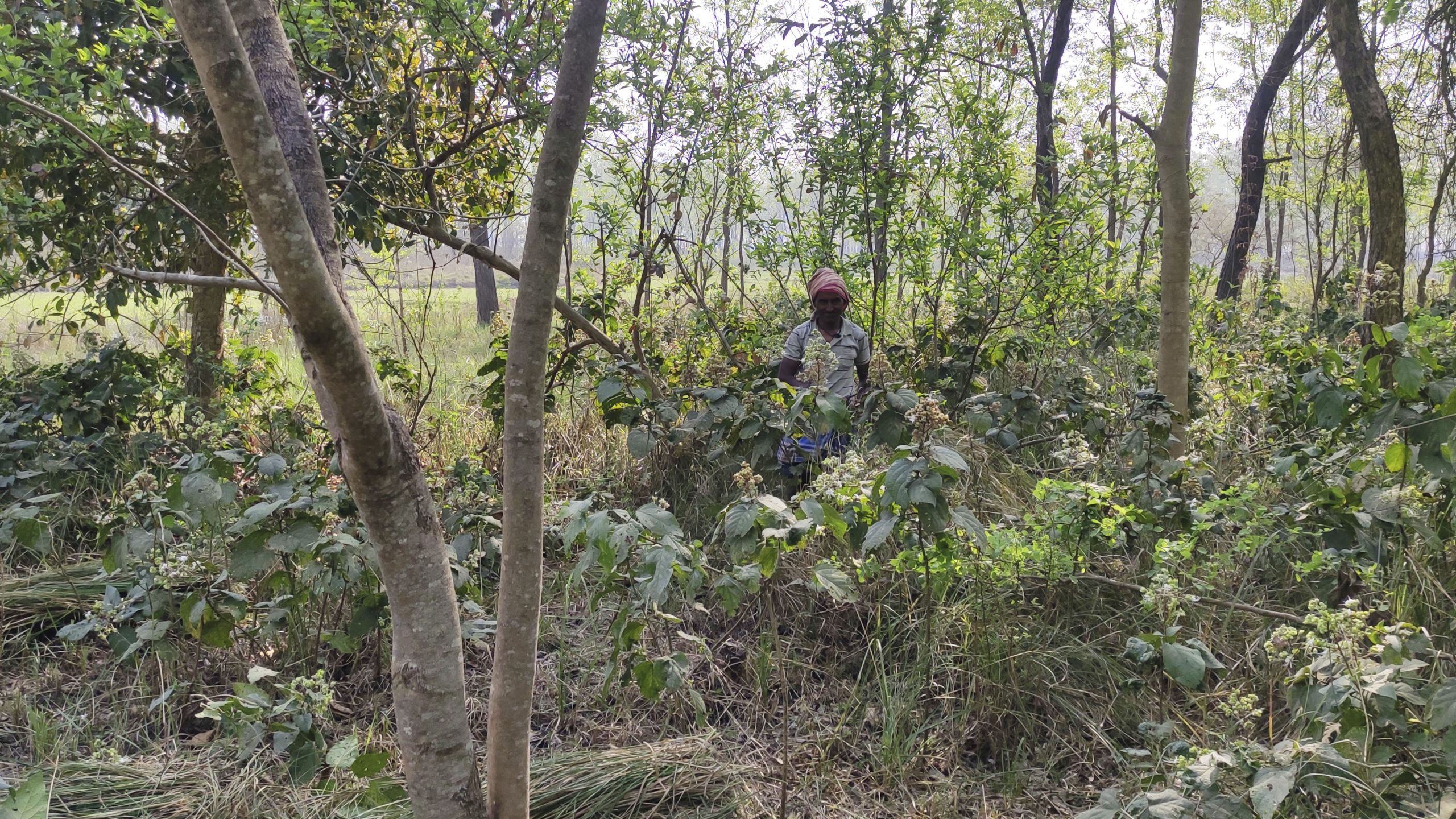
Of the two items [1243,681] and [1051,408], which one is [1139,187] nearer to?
[1051,408]

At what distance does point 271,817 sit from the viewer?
224cm

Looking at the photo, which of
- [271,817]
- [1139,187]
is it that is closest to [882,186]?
[1139,187]

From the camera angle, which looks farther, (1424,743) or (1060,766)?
(1060,766)

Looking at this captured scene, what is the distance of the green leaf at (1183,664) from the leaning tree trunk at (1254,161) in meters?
7.67

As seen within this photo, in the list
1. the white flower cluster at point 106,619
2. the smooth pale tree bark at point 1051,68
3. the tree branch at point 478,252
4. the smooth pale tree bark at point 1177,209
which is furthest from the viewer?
the smooth pale tree bark at point 1051,68

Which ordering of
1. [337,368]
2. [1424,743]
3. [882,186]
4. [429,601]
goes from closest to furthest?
[337,368]
[429,601]
[1424,743]
[882,186]

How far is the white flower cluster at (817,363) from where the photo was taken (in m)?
3.58

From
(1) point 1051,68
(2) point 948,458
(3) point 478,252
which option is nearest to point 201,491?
(3) point 478,252

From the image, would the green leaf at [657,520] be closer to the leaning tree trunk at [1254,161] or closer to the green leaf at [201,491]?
the green leaf at [201,491]

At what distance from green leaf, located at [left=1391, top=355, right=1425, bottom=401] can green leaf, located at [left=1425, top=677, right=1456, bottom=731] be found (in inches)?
31.6

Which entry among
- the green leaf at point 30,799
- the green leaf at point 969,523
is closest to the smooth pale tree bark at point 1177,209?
the green leaf at point 969,523

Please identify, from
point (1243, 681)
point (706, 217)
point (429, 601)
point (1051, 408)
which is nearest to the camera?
point (429, 601)

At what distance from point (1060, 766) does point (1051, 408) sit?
199 cm

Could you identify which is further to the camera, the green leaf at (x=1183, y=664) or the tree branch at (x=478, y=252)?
the tree branch at (x=478, y=252)
